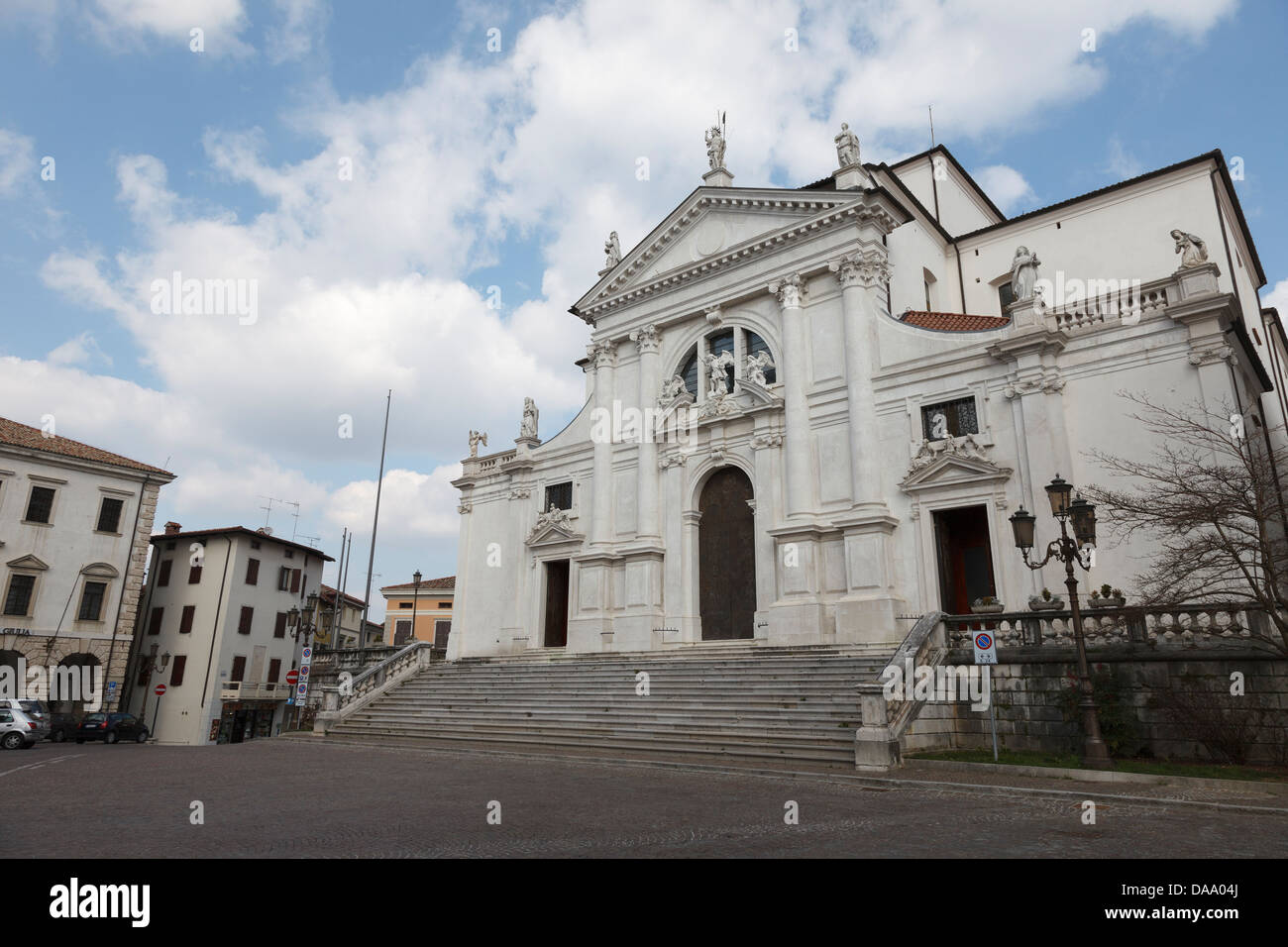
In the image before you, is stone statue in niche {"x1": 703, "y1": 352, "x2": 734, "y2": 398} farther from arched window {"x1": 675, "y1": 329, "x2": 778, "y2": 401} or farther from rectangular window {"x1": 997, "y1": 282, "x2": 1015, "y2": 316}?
rectangular window {"x1": 997, "y1": 282, "x2": 1015, "y2": 316}

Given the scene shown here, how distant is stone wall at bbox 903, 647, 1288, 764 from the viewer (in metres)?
12.8

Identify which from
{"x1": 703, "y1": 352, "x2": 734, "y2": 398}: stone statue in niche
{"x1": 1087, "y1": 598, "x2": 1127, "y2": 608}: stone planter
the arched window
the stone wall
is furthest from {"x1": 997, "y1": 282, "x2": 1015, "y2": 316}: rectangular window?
the stone wall

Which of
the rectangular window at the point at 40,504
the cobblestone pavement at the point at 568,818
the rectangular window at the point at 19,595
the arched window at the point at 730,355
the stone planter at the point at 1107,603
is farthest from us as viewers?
the rectangular window at the point at 40,504

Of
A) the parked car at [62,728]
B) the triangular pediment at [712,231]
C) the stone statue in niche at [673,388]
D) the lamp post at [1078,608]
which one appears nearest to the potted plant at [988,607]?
the lamp post at [1078,608]

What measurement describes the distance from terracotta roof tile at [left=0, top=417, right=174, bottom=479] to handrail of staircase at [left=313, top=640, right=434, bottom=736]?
20.2 m

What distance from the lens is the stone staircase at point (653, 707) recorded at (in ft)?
51.2

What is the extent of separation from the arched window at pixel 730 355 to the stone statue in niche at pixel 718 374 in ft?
0.26

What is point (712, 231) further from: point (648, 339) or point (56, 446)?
point (56, 446)

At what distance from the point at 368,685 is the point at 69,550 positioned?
2086 cm

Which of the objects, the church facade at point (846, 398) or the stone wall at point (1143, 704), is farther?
the church facade at point (846, 398)

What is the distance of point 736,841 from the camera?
7203 millimetres

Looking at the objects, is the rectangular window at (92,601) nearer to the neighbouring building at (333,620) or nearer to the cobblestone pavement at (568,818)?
the neighbouring building at (333,620)

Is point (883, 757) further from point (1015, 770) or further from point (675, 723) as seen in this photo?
point (675, 723)
